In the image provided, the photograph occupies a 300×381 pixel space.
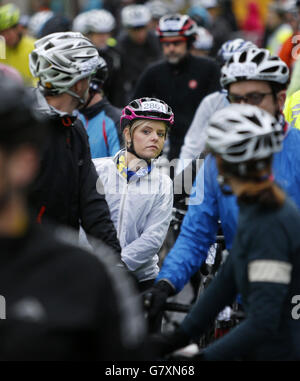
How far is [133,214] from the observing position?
17.7 ft

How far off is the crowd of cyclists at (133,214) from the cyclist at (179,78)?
158 centimetres

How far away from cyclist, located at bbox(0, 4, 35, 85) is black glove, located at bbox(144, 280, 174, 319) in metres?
7.49

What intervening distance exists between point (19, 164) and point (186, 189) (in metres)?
3.90

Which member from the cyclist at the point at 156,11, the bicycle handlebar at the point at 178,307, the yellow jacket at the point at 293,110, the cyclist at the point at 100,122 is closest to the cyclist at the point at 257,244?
the bicycle handlebar at the point at 178,307

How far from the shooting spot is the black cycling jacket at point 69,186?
427cm

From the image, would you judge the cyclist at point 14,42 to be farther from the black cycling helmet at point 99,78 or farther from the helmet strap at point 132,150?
the helmet strap at point 132,150

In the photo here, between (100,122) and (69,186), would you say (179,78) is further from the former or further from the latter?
(69,186)

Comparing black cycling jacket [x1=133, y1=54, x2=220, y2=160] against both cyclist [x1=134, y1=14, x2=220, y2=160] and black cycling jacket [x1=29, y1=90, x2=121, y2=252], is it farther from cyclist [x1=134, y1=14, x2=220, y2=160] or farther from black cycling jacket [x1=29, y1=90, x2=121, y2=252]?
black cycling jacket [x1=29, y1=90, x2=121, y2=252]

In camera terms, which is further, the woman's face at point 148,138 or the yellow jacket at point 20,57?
the yellow jacket at point 20,57

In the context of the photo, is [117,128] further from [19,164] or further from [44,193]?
[19,164]

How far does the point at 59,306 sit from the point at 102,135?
4.68 meters

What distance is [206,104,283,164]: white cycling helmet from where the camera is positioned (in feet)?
10.5
